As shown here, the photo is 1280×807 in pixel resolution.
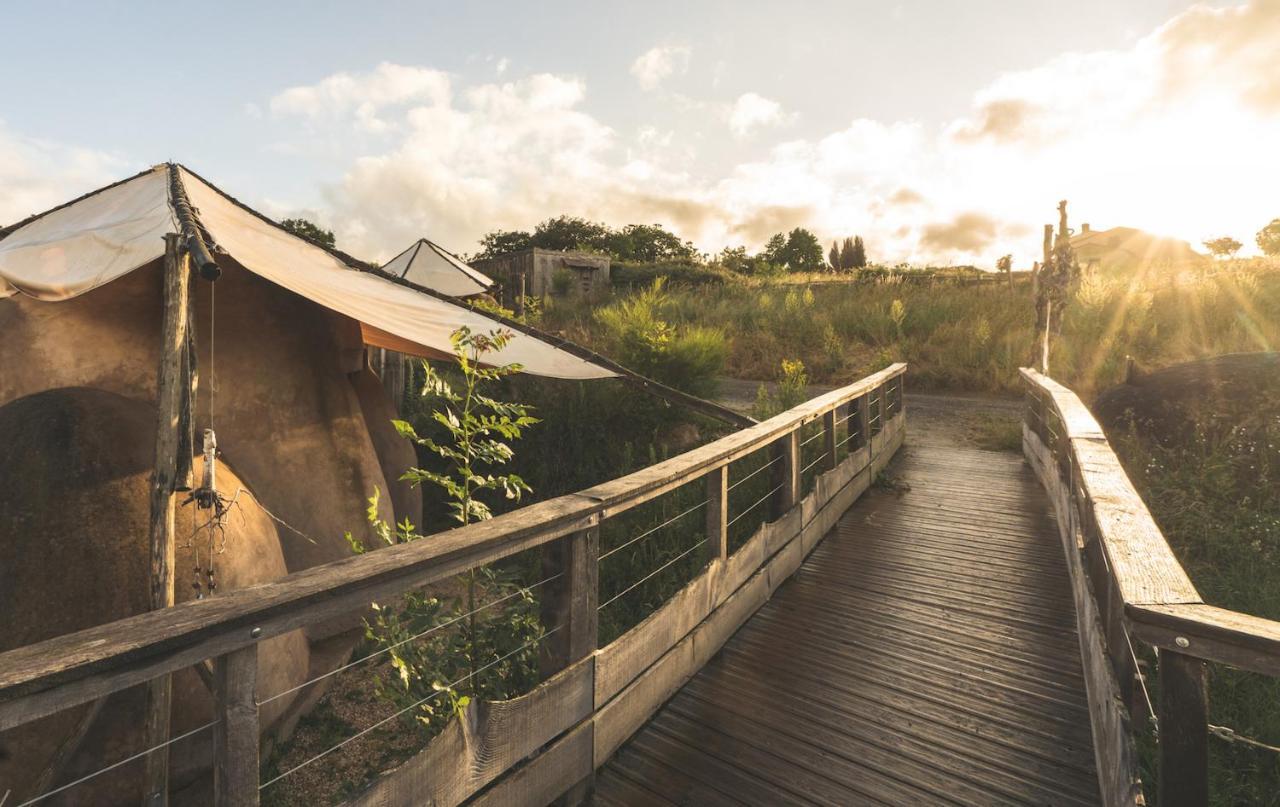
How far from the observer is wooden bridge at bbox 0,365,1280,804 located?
1456 mm

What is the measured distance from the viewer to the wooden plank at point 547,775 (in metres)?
2.23

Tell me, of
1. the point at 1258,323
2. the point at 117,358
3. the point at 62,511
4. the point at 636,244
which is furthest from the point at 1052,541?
the point at 636,244

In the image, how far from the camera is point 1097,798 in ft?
8.41

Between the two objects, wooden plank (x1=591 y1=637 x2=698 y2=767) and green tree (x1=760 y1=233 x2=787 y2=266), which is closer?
wooden plank (x1=591 y1=637 x2=698 y2=767)

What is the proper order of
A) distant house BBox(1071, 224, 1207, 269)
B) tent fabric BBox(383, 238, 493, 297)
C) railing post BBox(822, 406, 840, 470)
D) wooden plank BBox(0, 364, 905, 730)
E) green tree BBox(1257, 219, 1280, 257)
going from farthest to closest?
green tree BBox(1257, 219, 1280, 257)
distant house BBox(1071, 224, 1207, 269)
tent fabric BBox(383, 238, 493, 297)
railing post BBox(822, 406, 840, 470)
wooden plank BBox(0, 364, 905, 730)

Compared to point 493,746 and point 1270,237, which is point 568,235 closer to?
point 493,746

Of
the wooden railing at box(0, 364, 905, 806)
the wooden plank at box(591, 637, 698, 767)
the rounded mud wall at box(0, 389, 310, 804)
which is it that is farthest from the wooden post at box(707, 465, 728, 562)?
the rounded mud wall at box(0, 389, 310, 804)

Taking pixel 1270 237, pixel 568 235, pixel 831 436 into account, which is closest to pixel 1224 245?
pixel 1270 237

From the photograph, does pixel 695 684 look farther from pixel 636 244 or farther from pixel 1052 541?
pixel 636 244

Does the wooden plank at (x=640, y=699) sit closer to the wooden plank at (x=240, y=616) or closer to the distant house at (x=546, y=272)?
the wooden plank at (x=240, y=616)

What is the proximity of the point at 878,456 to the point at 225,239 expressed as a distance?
264 inches

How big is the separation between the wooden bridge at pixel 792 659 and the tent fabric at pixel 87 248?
230cm

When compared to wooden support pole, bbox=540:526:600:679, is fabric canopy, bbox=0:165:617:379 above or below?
above

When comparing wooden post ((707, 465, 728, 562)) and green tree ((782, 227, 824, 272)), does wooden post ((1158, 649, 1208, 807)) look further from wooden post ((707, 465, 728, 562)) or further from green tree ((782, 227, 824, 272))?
green tree ((782, 227, 824, 272))
